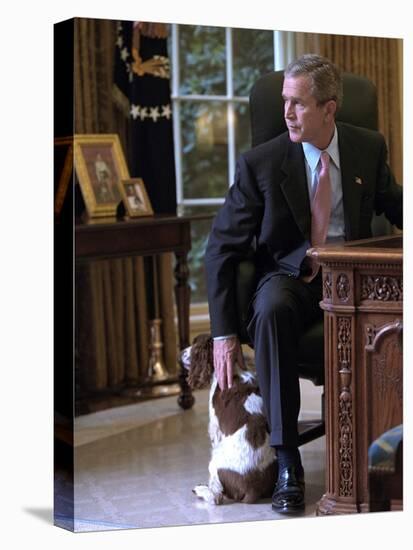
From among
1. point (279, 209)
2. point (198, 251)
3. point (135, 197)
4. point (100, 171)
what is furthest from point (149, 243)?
point (198, 251)

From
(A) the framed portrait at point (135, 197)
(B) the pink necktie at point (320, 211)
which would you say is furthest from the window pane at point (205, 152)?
(B) the pink necktie at point (320, 211)

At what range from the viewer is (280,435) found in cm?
343

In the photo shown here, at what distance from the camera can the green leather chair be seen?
3438 mm

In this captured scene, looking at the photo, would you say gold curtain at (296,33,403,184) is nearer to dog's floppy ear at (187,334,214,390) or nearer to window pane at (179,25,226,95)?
window pane at (179,25,226,95)

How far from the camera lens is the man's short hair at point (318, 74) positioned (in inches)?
134

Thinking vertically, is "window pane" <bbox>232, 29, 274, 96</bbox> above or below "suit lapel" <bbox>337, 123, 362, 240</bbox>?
above

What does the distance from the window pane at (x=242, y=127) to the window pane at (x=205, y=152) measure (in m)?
0.06

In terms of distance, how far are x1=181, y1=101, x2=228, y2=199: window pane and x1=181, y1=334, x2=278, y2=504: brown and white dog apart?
7.15 ft

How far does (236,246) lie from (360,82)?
30.2 inches

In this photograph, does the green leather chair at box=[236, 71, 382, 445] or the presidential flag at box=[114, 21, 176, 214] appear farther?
the presidential flag at box=[114, 21, 176, 214]

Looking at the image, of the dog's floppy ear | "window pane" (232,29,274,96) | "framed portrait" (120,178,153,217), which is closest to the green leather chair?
the dog's floppy ear

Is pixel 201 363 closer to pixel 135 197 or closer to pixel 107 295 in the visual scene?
pixel 135 197

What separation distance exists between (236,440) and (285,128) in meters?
0.94
